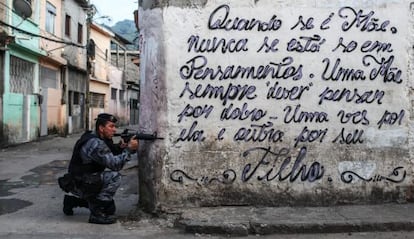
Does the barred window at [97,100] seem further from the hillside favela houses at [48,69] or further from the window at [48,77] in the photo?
the window at [48,77]

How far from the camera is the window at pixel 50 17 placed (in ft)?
71.8

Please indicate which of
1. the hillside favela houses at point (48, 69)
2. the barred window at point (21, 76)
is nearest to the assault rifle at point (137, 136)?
the hillside favela houses at point (48, 69)

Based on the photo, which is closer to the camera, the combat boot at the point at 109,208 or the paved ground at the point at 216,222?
the paved ground at the point at 216,222

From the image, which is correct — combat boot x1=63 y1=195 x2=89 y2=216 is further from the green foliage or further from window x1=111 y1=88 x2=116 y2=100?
window x1=111 y1=88 x2=116 y2=100

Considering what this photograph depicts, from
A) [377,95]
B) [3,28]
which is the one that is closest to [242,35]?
[377,95]

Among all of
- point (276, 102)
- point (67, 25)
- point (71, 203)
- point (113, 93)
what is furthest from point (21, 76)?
point (113, 93)

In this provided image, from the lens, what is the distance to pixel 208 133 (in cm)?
691

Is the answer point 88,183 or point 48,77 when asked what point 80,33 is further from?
point 88,183

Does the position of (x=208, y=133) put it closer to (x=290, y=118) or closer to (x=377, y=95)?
(x=290, y=118)

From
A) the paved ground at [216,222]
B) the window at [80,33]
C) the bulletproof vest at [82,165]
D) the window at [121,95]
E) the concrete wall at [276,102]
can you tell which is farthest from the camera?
the window at [121,95]

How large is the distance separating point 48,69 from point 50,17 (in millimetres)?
2213

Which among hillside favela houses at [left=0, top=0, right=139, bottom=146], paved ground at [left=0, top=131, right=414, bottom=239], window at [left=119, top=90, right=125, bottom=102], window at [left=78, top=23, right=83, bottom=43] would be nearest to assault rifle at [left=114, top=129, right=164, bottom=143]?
paved ground at [left=0, top=131, right=414, bottom=239]

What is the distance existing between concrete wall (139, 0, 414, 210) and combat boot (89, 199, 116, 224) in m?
0.56

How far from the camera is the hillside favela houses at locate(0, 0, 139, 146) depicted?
1716 centimetres
